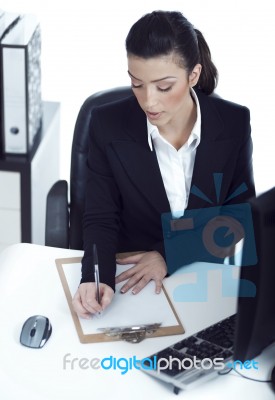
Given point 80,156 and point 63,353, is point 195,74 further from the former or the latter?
point 63,353

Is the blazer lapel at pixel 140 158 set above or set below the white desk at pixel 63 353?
above

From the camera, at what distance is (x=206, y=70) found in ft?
6.14

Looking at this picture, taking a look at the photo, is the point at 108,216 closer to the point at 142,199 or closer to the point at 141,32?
the point at 142,199

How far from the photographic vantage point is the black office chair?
1.96 metres

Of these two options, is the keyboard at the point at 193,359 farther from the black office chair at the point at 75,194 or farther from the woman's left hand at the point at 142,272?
the black office chair at the point at 75,194

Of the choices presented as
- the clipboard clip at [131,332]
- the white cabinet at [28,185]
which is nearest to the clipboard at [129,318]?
the clipboard clip at [131,332]

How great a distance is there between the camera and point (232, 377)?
139 cm

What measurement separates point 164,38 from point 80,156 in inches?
19.8

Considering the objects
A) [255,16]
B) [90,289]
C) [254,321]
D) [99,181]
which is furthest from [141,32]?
[255,16]

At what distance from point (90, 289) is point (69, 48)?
1364 millimetres

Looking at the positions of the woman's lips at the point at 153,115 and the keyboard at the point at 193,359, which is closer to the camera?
the keyboard at the point at 193,359

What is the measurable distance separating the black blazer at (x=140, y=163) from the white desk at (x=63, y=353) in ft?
0.73

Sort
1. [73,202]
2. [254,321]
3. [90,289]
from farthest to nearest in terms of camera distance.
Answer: [73,202]
[90,289]
[254,321]

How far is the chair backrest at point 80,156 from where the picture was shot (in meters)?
1.99
